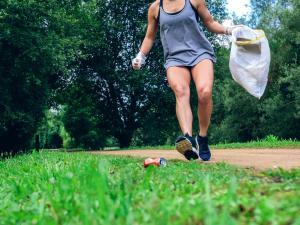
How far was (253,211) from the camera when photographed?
2043mm

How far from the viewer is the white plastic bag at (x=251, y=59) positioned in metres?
6.42

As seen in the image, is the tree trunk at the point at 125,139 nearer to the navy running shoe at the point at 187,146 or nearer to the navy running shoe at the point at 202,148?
the navy running shoe at the point at 202,148

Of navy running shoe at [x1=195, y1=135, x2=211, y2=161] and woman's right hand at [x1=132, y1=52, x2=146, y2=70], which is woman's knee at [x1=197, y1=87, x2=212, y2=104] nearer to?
navy running shoe at [x1=195, y1=135, x2=211, y2=161]

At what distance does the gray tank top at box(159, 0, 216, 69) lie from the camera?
6.27 meters

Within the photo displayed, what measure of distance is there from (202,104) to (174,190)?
3.44 metres

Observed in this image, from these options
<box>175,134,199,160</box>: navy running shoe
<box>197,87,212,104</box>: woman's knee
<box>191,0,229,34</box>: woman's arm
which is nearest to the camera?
<box>175,134,199,160</box>: navy running shoe

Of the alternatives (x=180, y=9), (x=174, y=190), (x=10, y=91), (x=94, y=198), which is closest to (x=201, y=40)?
(x=180, y=9)

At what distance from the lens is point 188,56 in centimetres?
629

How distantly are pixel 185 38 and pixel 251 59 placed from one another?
0.92 metres

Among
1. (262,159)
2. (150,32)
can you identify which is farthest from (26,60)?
(262,159)

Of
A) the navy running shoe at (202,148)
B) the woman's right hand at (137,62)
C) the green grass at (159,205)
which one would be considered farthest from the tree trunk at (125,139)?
the green grass at (159,205)

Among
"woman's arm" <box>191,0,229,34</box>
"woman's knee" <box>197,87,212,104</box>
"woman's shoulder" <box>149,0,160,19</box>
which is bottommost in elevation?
"woman's knee" <box>197,87,212,104</box>

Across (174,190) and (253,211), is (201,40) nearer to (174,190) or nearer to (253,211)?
(174,190)

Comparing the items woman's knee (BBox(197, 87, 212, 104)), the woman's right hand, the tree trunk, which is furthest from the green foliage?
woman's knee (BBox(197, 87, 212, 104))
